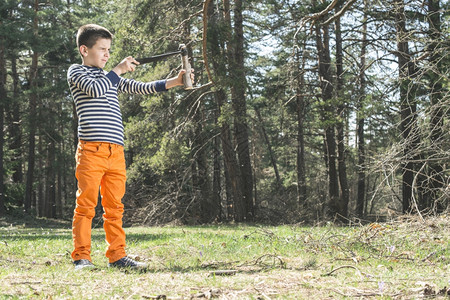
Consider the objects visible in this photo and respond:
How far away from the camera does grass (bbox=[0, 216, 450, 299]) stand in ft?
10.4

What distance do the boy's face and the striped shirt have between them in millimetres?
63

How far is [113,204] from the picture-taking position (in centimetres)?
457

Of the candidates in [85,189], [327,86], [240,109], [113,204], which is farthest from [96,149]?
[327,86]

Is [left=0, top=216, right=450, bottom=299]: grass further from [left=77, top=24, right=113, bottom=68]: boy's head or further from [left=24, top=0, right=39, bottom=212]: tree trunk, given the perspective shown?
[left=24, top=0, right=39, bottom=212]: tree trunk

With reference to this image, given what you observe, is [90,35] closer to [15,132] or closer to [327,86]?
[327,86]

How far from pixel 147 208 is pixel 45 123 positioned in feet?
41.0

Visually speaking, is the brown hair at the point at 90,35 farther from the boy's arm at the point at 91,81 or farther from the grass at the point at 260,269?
the grass at the point at 260,269

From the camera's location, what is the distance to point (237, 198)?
1496 cm

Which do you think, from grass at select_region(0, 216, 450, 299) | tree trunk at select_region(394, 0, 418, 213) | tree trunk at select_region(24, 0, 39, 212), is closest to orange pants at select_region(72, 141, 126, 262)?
grass at select_region(0, 216, 450, 299)

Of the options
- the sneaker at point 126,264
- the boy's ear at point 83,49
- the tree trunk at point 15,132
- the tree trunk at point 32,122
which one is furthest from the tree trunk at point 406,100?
the tree trunk at point 15,132

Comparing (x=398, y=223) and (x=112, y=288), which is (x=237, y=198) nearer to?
(x=398, y=223)

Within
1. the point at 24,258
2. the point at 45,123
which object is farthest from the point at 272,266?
the point at 45,123

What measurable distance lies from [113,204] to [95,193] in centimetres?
25

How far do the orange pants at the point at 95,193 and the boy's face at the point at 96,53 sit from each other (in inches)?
32.8
